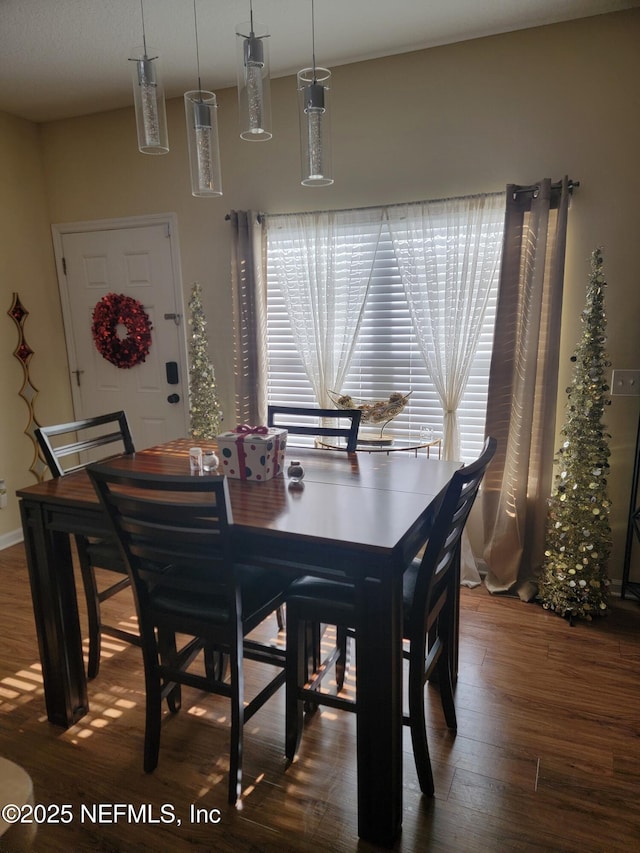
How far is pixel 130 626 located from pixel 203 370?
5.34ft

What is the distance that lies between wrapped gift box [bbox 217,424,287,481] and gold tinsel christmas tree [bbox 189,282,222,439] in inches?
64.0

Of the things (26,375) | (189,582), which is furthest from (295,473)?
(26,375)

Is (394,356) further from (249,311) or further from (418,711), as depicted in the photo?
(418,711)

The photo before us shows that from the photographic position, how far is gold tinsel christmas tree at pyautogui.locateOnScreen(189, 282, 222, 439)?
Answer: 3.67m

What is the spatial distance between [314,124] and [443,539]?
1.33 m

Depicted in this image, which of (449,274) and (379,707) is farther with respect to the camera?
(449,274)

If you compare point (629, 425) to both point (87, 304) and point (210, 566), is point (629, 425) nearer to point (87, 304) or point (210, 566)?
point (210, 566)

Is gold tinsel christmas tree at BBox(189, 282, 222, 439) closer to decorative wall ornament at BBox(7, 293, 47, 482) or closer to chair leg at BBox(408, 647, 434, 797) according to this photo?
decorative wall ornament at BBox(7, 293, 47, 482)

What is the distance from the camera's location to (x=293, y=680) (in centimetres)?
182

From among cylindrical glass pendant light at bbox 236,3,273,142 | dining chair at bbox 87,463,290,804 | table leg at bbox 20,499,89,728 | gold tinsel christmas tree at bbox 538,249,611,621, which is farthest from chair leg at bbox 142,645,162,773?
gold tinsel christmas tree at bbox 538,249,611,621

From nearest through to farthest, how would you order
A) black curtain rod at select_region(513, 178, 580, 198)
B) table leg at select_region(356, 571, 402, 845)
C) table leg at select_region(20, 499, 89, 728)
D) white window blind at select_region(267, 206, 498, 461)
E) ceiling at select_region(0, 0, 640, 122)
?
table leg at select_region(356, 571, 402, 845), table leg at select_region(20, 499, 89, 728), ceiling at select_region(0, 0, 640, 122), black curtain rod at select_region(513, 178, 580, 198), white window blind at select_region(267, 206, 498, 461)

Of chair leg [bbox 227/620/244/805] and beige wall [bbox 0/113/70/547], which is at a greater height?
beige wall [bbox 0/113/70/547]

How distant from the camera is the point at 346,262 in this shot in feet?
11.2

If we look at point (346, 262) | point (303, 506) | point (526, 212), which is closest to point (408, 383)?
point (346, 262)
